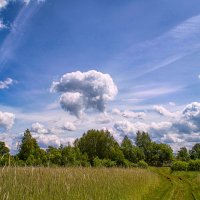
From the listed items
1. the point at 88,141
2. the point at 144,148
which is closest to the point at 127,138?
the point at 144,148

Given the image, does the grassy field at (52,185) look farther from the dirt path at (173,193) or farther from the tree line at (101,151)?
the tree line at (101,151)

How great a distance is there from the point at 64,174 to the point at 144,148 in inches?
5763

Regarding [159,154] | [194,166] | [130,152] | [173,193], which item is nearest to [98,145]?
[130,152]

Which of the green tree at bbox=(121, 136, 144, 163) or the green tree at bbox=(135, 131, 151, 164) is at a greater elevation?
the green tree at bbox=(135, 131, 151, 164)

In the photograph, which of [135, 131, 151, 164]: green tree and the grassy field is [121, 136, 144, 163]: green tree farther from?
the grassy field

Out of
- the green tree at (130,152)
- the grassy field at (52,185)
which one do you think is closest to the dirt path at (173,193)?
the grassy field at (52,185)

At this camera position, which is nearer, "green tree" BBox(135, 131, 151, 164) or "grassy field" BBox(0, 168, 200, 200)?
"grassy field" BBox(0, 168, 200, 200)

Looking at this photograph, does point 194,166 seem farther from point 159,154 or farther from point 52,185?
point 52,185

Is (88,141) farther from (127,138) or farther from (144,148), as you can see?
(144,148)

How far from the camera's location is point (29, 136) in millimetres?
99688

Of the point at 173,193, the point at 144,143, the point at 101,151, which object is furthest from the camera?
the point at 144,143

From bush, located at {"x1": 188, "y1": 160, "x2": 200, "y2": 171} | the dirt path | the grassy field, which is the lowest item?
the dirt path

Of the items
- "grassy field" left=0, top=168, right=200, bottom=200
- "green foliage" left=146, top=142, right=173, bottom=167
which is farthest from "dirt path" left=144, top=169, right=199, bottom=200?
"green foliage" left=146, top=142, right=173, bottom=167

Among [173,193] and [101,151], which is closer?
[173,193]
